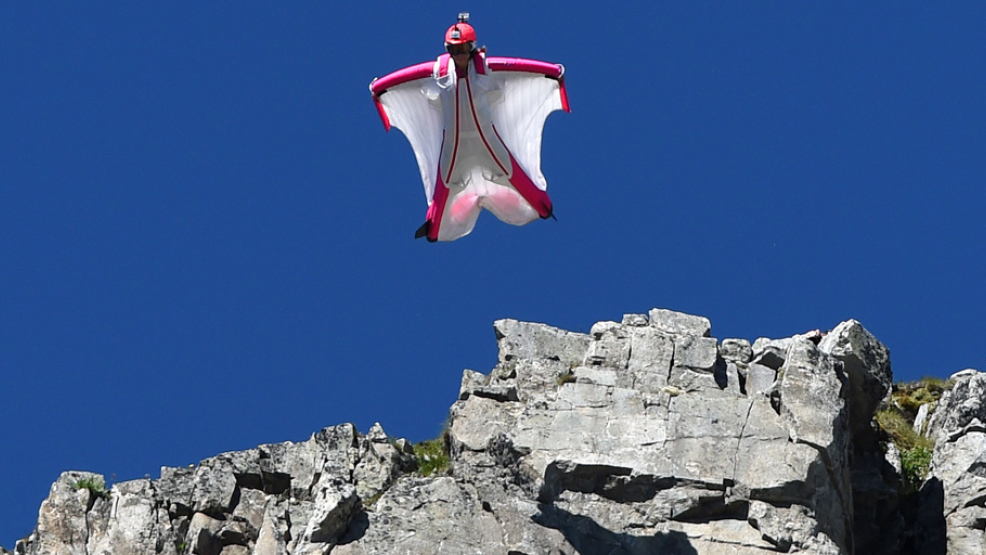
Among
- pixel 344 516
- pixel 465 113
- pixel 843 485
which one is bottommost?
pixel 344 516

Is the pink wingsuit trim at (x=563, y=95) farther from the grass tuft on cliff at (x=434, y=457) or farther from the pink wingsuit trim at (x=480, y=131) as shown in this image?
the grass tuft on cliff at (x=434, y=457)

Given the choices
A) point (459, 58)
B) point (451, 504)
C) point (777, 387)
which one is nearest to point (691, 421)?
point (777, 387)

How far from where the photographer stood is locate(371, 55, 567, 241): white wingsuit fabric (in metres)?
45.8

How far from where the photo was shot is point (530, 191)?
153 ft

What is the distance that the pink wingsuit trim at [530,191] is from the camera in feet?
152

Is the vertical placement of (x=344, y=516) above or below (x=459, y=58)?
below

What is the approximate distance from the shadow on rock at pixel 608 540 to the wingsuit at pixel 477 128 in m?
5.87

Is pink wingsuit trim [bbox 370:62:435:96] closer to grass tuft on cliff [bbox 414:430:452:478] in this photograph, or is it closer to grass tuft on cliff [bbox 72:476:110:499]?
grass tuft on cliff [bbox 414:430:452:478]

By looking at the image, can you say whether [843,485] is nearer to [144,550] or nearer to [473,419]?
[473,419]

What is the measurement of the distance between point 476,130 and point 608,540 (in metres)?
Answer: 8.16

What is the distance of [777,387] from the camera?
160 ft

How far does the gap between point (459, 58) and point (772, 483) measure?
1005 centimetres

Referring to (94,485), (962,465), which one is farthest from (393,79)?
(962,465)

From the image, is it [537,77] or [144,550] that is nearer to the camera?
[537,77]
